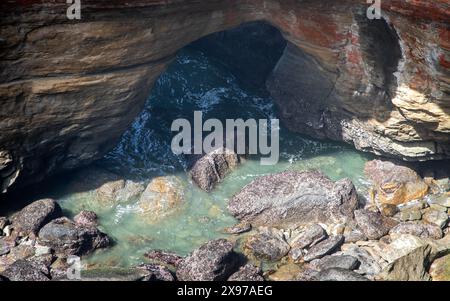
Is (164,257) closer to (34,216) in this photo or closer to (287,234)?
(287,234)

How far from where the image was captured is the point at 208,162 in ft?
50.3

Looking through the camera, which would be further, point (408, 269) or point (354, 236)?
point (354, 236)

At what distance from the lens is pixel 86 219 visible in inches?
531

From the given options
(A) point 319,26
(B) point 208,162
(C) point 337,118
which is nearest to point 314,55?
(A) point 319,26

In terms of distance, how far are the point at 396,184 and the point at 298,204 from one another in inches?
138

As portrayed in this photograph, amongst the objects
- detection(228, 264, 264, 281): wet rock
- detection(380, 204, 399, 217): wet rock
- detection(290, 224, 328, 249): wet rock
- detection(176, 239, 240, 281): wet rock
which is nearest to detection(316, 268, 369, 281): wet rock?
detection(290, 224, 328, 249): wet rock

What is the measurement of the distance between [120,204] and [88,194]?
1092 millimetres

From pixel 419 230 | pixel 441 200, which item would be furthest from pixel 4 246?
pixel 441 200

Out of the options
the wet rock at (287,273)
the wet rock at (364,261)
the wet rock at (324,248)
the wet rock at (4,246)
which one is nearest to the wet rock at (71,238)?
the wet rock at (4,246)

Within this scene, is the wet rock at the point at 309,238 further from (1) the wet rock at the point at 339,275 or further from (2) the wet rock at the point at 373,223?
(1) the wet rock at the point at 339,275

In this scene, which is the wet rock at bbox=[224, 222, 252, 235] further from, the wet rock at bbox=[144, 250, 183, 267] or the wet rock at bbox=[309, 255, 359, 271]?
the wet rock at bbox=[309, 255, 359, 271]

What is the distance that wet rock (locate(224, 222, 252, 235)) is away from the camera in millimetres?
13562

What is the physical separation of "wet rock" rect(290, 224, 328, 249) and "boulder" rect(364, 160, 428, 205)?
9.36 ft

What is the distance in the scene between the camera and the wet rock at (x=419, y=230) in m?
13.3
